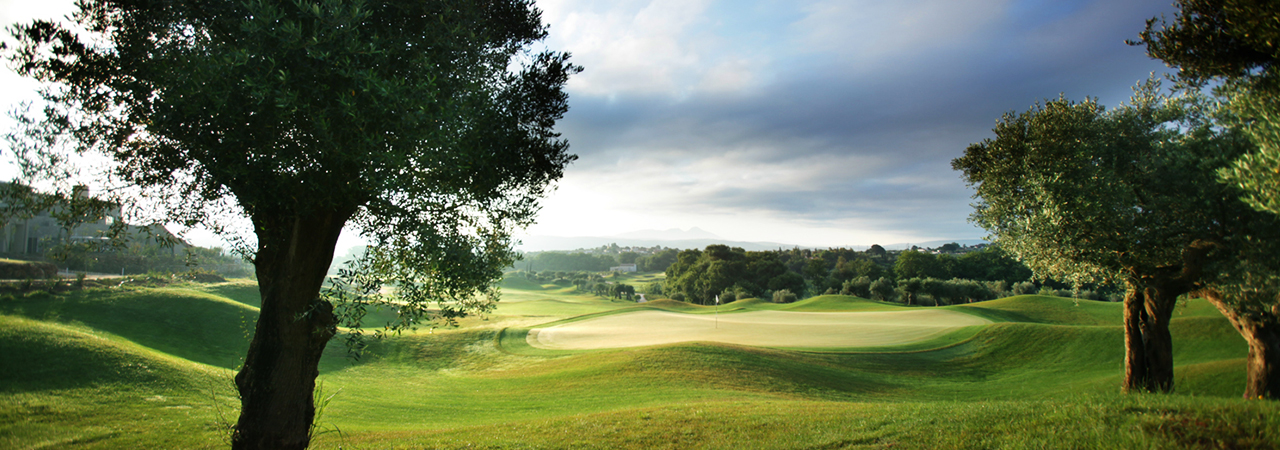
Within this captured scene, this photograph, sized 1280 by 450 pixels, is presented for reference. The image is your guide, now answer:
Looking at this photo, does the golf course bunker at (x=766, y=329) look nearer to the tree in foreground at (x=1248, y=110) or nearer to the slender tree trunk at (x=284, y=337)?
the tree in foreground at (x=1248, y=110)

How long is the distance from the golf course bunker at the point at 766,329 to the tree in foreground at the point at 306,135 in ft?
62.0

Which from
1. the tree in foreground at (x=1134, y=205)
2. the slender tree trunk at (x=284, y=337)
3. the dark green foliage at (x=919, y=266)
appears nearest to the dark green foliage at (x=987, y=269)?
the dark green foliage at (x=919, y=266)

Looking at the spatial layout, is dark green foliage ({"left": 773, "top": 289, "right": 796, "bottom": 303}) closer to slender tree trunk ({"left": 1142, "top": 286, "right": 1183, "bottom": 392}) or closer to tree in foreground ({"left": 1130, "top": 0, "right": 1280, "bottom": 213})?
slender tree trunk ({"left": 1142, "top": 286, "right": 1183, "bottom": 392})

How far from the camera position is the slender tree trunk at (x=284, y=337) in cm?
691

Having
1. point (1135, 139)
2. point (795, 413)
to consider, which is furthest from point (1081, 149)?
point (795, 413)

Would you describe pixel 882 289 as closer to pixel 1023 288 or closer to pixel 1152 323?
pixel 1023 288

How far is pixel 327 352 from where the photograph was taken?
965 inches

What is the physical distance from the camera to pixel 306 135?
602 centimetres

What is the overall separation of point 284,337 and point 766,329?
27.1 metres

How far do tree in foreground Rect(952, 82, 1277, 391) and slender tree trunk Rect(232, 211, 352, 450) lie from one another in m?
14.4

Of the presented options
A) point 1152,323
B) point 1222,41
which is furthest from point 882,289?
point 1222,41

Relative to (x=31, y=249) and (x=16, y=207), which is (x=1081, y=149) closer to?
(x=16, y=207)

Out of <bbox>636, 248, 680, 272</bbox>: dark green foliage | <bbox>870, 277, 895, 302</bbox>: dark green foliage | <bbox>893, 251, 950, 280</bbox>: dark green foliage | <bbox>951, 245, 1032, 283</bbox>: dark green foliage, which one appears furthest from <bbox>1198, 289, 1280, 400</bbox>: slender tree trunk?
<bbox>636, 248, 680, 272</bbox>: dark green foliage

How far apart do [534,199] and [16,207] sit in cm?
672
